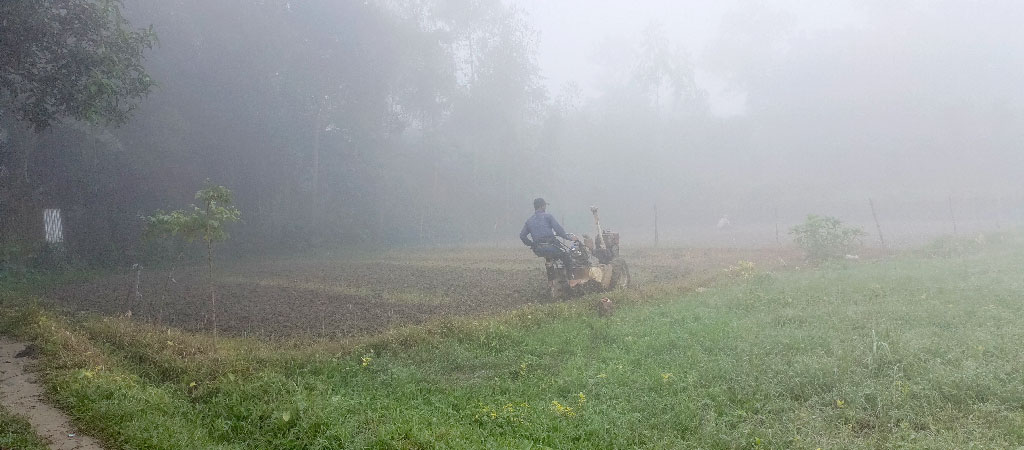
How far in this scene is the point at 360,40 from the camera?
92.6 feet

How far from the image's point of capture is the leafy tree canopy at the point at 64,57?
10.1 metres

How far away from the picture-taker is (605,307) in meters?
9.34

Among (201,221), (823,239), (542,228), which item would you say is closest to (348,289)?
(201,221)

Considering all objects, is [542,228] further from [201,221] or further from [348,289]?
[201,221]

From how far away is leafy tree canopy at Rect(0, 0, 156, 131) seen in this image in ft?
33.1

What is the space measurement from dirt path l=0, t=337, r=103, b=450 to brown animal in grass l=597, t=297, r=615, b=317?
6.61 m

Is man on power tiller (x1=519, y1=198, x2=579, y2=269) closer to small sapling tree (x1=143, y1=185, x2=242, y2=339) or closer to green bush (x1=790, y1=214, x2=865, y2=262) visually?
small sapling tree (x1=143, y1=185, x2=242, y2=339)

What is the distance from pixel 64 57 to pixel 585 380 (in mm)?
10988

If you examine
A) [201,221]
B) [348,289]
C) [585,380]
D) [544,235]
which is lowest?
[585,380]

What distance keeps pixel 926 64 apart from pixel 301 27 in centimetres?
4664

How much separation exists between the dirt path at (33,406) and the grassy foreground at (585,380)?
0.15m

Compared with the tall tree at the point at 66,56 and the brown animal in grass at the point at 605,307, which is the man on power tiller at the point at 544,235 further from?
the tall tree at the point at 66,56

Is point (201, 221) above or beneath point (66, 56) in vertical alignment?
beneath

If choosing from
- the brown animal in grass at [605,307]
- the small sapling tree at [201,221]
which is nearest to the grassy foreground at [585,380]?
the brown animal in grass at [605,307]
